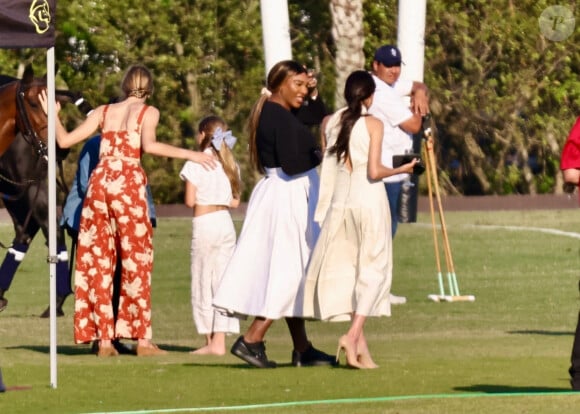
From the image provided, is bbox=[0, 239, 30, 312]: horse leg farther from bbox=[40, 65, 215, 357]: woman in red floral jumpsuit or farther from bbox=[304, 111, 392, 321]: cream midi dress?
bbox=[304, 111, 392, 321]: cream midi dress

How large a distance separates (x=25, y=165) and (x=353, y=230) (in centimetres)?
574

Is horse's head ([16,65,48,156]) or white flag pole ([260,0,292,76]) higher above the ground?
white flag pole ([260,0,292,76])

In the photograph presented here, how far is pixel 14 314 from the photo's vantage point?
1762cm

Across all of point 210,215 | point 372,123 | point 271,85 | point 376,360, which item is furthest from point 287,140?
point 210,215

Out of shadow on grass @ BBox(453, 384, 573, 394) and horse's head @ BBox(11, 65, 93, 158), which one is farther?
horse's head @ BBox(11, 65, 93, 158)

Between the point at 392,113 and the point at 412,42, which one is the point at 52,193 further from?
the point at 412,42

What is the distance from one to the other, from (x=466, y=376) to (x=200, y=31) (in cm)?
2621

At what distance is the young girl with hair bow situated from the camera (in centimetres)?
1417

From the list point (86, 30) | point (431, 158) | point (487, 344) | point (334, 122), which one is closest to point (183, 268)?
point (431, 158)

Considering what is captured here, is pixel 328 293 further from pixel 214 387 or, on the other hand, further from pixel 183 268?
pixel 183 268

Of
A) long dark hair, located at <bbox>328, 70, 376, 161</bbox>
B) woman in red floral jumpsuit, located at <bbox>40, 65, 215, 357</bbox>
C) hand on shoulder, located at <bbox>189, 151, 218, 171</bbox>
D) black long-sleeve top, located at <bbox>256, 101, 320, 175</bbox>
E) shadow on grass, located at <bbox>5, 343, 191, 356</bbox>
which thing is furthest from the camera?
shadow on grass, located at <bbox>5, 343, 191, 356</bbox>

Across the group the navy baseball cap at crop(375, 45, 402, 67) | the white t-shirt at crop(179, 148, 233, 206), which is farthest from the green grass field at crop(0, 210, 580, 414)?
the navy baseball cap at crop(375, 45, 402, 67)

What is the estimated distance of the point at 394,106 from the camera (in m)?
15.4

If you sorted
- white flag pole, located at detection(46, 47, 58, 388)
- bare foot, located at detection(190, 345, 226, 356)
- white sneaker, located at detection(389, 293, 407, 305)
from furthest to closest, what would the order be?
white sneaker, located at detection(389, 293, 407, 305) → bare foot, located at detection(190, 345, 226, 356) → white flag pole, located at detection(46, 47, 58, 388)
